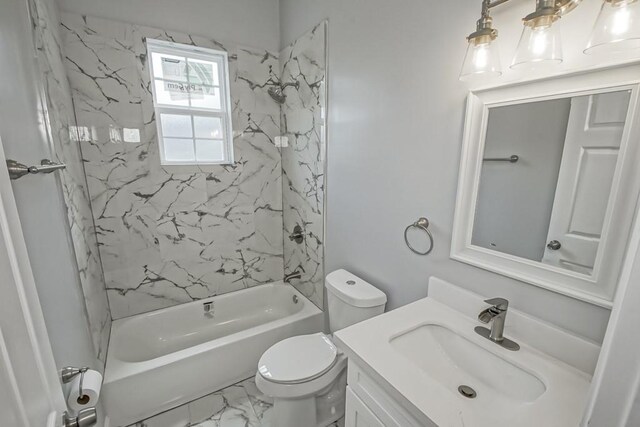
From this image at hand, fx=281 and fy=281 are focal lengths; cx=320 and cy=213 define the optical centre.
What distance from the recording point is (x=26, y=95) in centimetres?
98

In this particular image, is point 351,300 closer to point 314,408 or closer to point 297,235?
point 314,408

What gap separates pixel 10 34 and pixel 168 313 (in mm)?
1996

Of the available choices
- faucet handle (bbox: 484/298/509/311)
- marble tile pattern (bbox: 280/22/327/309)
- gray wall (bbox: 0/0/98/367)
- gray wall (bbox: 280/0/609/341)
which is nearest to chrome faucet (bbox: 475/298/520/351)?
faucet handle (bbox: 484/298/509/311)

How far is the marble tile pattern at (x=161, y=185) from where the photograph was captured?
1.94 metres

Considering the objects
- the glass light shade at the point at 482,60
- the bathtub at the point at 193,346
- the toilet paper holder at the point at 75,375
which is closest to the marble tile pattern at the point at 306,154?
the bathtub at the point at 193,346

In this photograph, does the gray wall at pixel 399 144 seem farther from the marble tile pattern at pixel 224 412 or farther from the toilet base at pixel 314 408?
the marble tile pattern at pixel 224 412

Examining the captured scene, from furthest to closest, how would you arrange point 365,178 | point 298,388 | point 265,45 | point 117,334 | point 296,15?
point 265,45 < point 296,15 < point 117,334 < point 365,178 < point 298,388

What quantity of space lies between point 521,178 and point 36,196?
1.68m

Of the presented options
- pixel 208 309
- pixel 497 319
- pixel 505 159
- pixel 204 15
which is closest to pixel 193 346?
pixel 208 309

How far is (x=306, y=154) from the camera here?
2248 millimetres

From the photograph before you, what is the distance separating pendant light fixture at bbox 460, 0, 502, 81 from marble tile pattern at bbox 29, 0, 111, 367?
5.53 ft

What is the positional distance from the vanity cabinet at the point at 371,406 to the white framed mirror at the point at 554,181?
62cm

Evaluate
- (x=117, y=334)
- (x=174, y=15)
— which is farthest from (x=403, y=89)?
(x=117, y=334)

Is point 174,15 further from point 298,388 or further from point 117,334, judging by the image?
point 298,388
